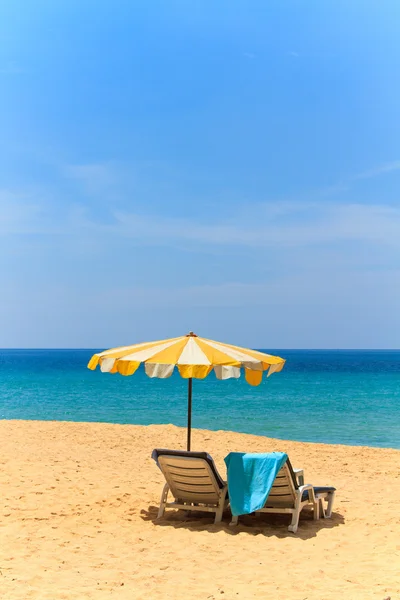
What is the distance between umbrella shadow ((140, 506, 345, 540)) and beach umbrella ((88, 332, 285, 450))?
1589 millimetres

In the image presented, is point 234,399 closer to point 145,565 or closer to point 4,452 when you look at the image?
point 4,452

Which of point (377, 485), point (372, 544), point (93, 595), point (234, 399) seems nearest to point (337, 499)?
point (377, 485)

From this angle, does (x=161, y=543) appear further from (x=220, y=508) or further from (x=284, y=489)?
(x=284, y=489)

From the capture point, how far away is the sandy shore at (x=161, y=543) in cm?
469

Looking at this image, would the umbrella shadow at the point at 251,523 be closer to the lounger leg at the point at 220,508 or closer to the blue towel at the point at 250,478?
the lounger leg at the point at 220,508

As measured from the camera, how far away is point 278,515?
23.5 feet

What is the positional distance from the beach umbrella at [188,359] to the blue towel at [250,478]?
886 mm

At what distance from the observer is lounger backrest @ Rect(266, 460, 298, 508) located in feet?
20.8

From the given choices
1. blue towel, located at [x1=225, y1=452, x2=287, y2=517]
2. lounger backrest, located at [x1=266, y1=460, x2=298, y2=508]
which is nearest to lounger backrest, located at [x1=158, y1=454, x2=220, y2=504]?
blue towel, located at [x1=225, y1=452, x2=287, y2=517]

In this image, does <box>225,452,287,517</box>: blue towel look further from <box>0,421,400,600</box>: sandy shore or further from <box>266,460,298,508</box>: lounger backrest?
<box>0,421,400,600</box>: sandy shore

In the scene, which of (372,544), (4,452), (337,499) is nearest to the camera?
(372,544)

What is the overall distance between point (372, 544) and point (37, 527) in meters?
3.49

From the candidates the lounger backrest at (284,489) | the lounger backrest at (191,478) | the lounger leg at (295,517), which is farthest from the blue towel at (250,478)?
the lounger leg at (295,517)

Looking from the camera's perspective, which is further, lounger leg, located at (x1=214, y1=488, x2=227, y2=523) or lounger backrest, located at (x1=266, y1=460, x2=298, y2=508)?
lounger leg, located at (x1=214, y1=488, x2=227, y2=523)
